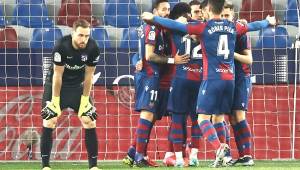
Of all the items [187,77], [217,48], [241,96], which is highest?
[217,48]

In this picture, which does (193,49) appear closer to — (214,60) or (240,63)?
(240,63)

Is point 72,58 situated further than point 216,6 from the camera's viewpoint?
No

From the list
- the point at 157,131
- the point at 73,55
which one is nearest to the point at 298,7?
the point at 157,131

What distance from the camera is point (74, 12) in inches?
544

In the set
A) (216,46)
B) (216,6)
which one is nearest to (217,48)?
(216,46)

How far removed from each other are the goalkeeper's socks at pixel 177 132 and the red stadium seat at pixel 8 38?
372 centimetres

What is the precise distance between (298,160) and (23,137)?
3.84 metres

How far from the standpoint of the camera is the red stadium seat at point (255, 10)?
13.5 meters

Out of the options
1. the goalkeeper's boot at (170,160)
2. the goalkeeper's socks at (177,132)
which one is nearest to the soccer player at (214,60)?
the goalkeeper's socks at (177,132)

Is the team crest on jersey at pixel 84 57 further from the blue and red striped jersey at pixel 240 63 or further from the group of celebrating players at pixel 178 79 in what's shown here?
the blue and red striped jersey at pixel 240 63

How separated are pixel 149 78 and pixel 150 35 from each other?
0.54 meters

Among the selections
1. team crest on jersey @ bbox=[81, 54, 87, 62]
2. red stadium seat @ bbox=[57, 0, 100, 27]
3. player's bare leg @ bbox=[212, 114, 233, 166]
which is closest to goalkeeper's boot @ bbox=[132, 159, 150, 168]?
player's bare leg @ bbox=[212, 114, 233, 166]

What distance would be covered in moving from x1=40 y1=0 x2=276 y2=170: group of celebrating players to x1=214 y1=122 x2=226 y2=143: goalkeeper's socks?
11 mm

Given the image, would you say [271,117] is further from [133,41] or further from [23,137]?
[23,137]
